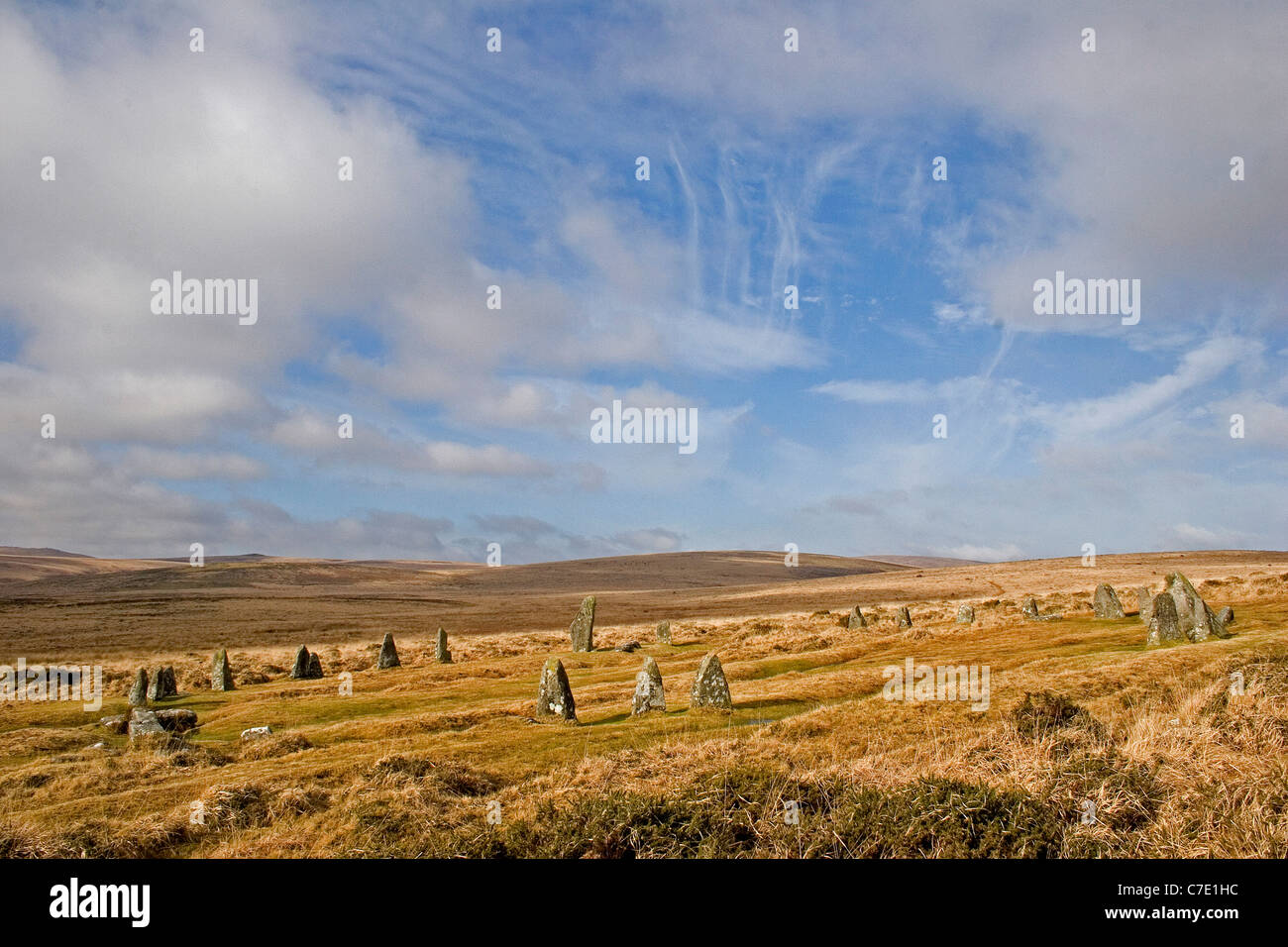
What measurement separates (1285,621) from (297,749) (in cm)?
3812

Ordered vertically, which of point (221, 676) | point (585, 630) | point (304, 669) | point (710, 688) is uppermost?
point (710, 688)

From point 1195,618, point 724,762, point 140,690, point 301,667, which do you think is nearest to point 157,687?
point 140,690

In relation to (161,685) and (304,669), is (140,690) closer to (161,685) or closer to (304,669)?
(161,685)

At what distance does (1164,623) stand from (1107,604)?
12.5m

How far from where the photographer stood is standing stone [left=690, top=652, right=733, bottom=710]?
76.7 ft

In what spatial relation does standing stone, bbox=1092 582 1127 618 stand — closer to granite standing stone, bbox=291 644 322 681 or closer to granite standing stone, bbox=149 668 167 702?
granite standing stone, bbox=291 644 322 681

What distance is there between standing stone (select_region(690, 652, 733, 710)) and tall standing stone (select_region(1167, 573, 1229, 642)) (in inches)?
740

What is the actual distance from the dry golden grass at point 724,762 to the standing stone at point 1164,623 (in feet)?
5.04

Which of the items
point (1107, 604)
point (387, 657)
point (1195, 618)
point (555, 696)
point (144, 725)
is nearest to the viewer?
point (555, 696)

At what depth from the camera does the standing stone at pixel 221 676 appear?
37.5 metres

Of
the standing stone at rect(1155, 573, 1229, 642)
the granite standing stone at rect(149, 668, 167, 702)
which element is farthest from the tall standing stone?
the granite standing stone at rect(149, 668, 167, 702)

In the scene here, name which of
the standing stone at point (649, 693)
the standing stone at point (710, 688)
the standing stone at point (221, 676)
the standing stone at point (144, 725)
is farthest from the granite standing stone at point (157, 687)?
the standing stone at point (710, 688)

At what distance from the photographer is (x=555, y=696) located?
23703 millimetres
